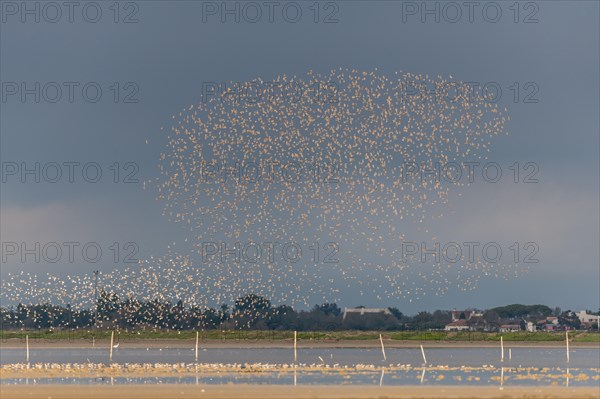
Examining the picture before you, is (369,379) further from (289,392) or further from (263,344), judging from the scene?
(263,344)

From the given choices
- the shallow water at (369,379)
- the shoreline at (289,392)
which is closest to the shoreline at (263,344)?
the shallow water at (369,379)

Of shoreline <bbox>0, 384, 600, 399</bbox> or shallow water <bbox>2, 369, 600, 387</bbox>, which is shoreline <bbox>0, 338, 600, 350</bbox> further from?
shoreline <bbox>0, 384, 600, 399</bbox>

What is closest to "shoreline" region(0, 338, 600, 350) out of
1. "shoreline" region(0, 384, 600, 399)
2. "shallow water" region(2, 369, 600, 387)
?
"shallow water" region(2, 369, 600, 387)

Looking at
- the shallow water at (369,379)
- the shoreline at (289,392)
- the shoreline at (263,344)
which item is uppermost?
the shoreline at (289,392)

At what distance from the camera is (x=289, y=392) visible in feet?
210

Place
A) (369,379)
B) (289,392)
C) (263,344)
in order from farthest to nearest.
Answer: (263,344), (369,379), (289,392)

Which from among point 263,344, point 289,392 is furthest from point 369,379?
point 263,344

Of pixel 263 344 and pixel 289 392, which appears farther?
pixel 263 344

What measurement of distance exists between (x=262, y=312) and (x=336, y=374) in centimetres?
11357

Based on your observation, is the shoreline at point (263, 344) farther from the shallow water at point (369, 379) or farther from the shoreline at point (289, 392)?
the shoreline at point (289, 392)

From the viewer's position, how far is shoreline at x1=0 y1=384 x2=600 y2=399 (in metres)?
61.8

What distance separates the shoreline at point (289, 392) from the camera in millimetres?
61781

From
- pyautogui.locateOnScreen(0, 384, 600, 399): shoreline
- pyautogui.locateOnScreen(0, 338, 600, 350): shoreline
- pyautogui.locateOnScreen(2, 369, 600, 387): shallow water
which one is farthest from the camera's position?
pyautogui.locateOnScreen(0, 338, 600, 350): shoreline

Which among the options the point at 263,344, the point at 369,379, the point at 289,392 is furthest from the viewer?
the point at 263,344
